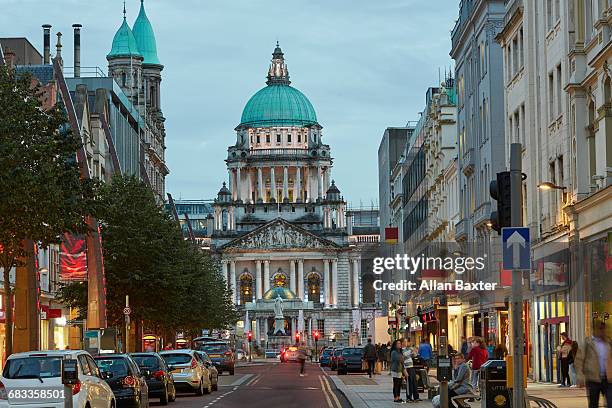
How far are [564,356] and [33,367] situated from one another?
18.5m

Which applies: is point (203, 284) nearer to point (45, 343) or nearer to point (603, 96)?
point (45, 343)

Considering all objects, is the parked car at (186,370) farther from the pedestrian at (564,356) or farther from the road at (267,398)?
the pedestrian at (564,356)

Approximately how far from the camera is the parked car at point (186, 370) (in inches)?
1959

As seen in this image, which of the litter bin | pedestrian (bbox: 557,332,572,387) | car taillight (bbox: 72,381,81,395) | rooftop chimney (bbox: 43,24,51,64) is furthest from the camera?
rooftop chimney (bbox: 43,24,51,64)

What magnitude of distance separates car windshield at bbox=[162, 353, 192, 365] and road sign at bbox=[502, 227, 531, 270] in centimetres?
2919

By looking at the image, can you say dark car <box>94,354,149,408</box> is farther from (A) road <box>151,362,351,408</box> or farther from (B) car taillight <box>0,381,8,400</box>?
(B) car taillight <box>0,381,8,400</box>

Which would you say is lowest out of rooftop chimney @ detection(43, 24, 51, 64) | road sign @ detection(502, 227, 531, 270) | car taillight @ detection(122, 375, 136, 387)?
car taillight @ detection(122, 375, 136, 387)

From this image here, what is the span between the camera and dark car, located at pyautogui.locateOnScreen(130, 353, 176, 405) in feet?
138

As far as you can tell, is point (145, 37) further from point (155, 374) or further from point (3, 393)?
point (3, 393)

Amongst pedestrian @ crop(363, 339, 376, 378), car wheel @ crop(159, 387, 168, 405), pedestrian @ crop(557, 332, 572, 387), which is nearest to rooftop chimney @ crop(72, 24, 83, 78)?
pedestrian @ crop(363, 339, 376, 378)

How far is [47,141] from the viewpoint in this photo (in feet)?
126

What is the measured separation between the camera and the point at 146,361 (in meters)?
43.2

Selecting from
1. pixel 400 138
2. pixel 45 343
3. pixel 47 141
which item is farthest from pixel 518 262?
pixel 400 138

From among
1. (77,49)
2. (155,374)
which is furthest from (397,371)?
(77,49)
